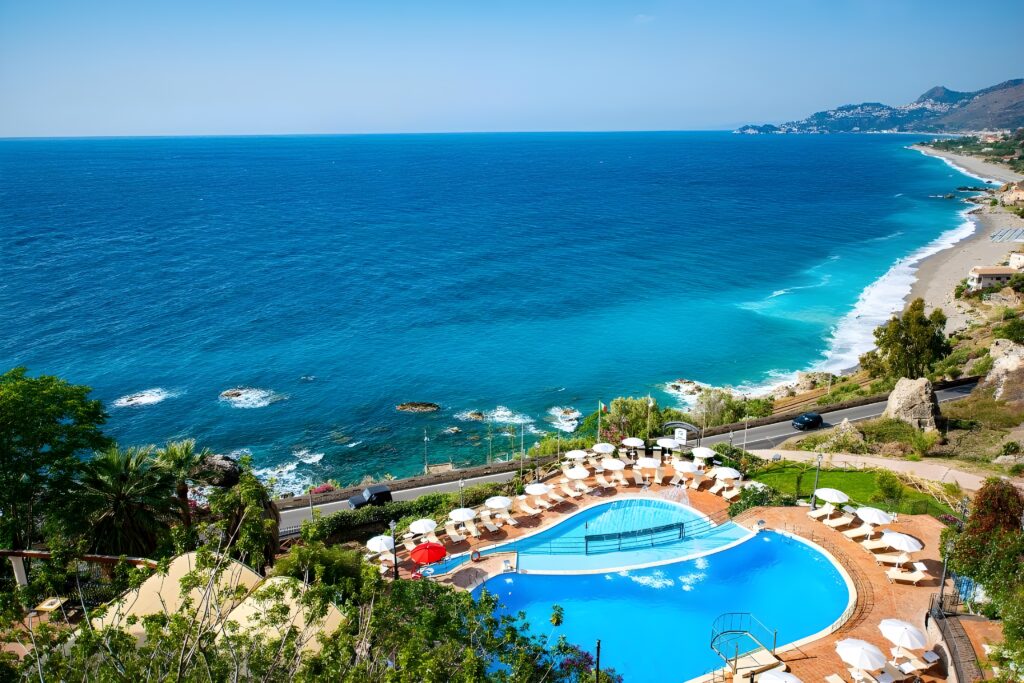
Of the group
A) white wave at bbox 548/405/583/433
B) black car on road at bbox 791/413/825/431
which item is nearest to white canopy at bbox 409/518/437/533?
white wave at bbox 548/405/583/433

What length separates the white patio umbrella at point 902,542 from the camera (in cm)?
2233

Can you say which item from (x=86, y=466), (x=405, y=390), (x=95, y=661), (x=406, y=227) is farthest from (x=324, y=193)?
(x=95, y=661)

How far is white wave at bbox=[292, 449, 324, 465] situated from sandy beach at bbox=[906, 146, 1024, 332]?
196ft

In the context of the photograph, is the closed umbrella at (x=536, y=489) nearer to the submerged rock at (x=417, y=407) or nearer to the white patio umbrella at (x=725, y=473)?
the white patio umbrella at (x=725, y=473)

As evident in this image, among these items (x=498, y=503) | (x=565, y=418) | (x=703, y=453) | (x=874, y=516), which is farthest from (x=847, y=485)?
(x=565, y=418)

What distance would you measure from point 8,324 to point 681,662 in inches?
2711

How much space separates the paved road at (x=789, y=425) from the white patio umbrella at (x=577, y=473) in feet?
35.1

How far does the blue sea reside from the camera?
48.6 m

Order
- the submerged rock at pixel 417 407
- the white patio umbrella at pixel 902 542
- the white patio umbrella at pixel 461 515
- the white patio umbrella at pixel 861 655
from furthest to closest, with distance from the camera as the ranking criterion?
1. the submerged rock at pixel 417 407
2. the white patio umbrella at pixel 461 515
3. the white patio umbrella at pixel 902 542
4. the white patio umbrella at pixel 861 655

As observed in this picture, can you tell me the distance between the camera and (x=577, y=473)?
30.9m

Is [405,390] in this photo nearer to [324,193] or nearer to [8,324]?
[8,324]

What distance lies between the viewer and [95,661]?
1097 cm

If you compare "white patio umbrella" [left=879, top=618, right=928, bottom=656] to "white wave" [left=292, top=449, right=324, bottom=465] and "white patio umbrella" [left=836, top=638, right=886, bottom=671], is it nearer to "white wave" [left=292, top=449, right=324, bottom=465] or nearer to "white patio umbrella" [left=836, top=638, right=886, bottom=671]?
"white patio umbrella" [left=836, top=638, right=886, bottom=671]

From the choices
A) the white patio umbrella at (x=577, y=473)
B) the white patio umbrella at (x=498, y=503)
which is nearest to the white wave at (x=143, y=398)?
the white patio umbrella at (x=498, y=503)
